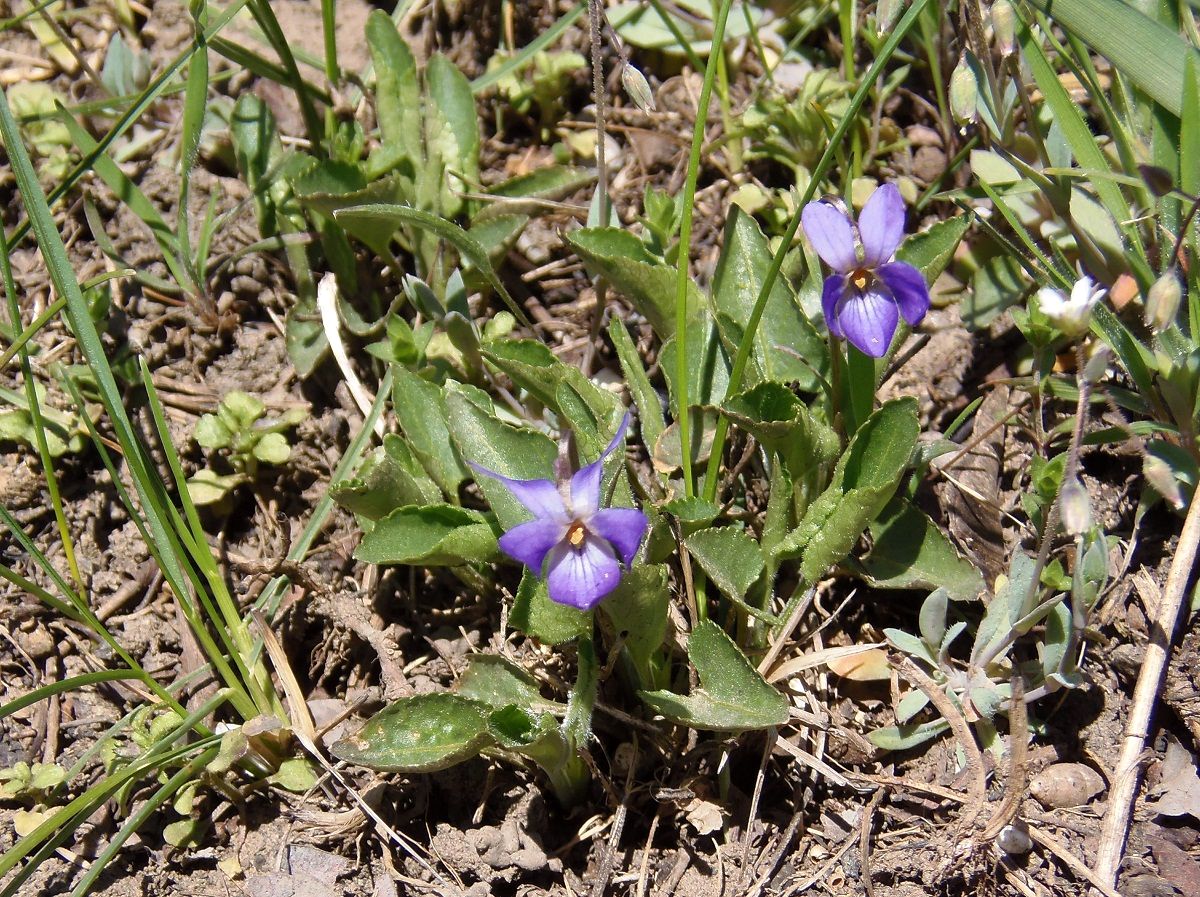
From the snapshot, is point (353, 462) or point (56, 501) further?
point (353, 462)

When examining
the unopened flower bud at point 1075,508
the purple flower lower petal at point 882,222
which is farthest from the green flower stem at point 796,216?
the unopened flower bud at point 1075,508

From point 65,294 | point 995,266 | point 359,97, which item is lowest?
point 995,266

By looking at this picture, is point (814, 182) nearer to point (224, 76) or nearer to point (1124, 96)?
point (1124, 96)

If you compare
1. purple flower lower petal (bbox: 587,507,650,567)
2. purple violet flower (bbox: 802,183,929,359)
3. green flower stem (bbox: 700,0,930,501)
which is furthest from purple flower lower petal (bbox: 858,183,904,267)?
purple flower lower petal (bbox: 587,507,650,567)

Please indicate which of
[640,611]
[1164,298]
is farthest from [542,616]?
[1164,298]

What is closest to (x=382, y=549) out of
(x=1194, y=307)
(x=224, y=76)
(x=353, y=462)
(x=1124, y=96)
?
(x=353, y=462)

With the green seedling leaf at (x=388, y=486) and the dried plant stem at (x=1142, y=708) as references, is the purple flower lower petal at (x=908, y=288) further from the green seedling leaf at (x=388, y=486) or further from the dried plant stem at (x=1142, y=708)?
the green seedling leaf at (x=388, y=486)

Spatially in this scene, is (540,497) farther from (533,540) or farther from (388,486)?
(388,486)
